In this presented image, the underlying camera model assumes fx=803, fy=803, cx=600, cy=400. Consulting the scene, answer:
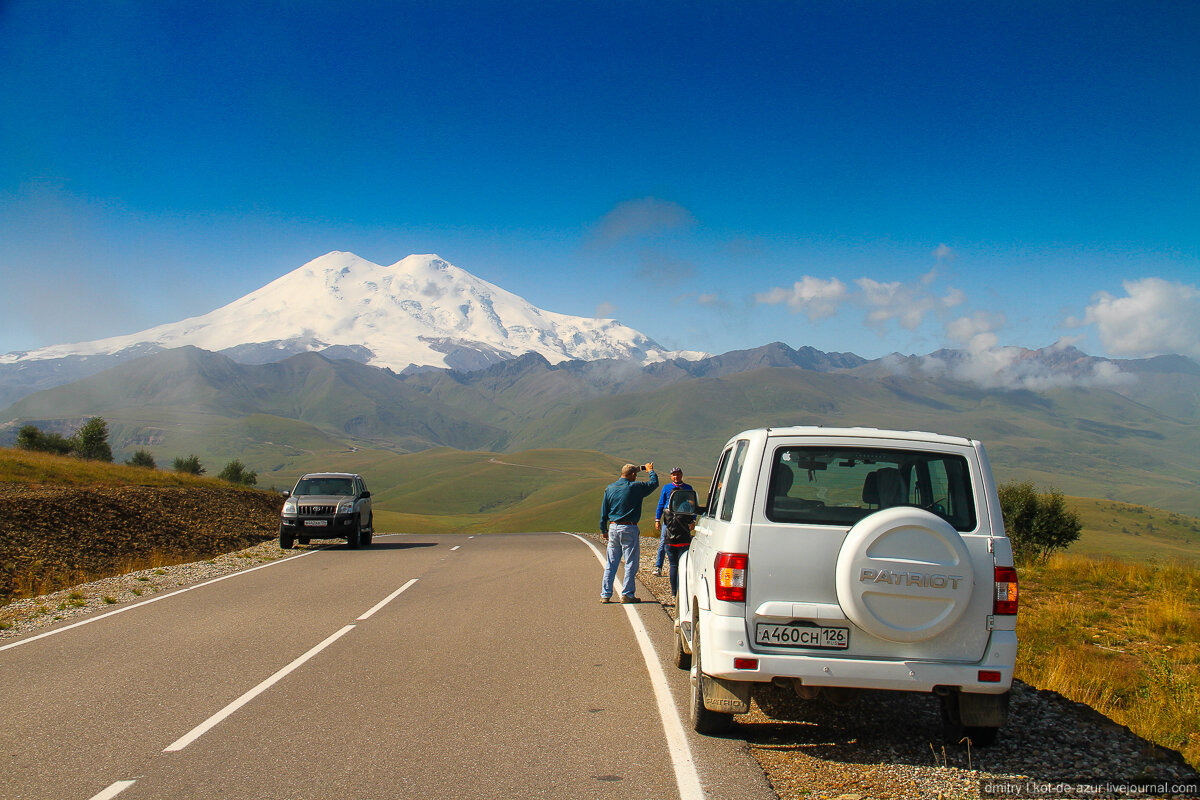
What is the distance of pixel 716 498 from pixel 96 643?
7214 millimetres

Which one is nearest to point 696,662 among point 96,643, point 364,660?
point 364,660

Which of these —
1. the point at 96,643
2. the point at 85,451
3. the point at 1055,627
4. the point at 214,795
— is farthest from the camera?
the point at 85,451

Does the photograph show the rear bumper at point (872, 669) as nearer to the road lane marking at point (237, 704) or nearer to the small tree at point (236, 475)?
the road lane marking at point (237, 704)

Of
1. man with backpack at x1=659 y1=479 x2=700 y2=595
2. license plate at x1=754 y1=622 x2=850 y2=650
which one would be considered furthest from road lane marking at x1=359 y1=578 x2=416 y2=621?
license plate at x1=754 y1=622 x2=850 y2=650

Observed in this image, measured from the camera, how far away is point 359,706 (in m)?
6.43

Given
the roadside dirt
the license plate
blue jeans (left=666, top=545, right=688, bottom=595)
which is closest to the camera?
the license plate

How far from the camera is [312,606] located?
11562 mm

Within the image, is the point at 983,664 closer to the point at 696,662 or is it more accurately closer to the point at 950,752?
the point at 950,752

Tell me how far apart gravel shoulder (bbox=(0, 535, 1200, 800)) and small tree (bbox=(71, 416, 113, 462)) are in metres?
72.1

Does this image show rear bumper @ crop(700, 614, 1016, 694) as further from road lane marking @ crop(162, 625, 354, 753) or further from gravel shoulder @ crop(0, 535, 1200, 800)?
road lane marking @ crop(162, 625, 354, 753)

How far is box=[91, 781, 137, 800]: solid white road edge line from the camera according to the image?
455 cm

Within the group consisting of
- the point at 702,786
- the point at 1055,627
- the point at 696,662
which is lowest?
the point at 1055,627

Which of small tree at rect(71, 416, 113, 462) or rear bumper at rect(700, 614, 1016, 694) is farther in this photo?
small tree at rect(71, 416, 113, 462)

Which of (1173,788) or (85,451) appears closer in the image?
(1173,788)
